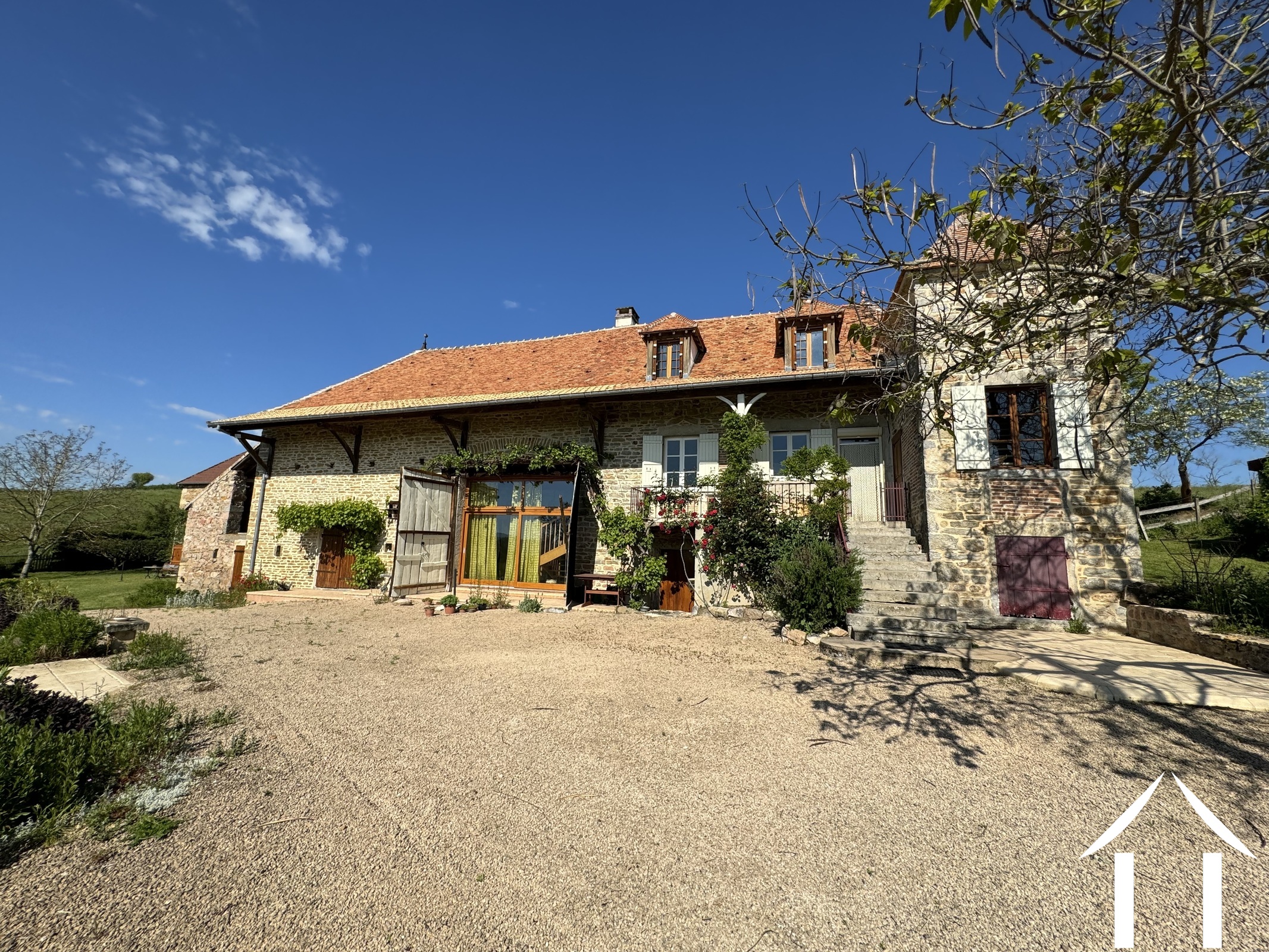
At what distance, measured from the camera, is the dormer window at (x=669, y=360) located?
11.1 metres

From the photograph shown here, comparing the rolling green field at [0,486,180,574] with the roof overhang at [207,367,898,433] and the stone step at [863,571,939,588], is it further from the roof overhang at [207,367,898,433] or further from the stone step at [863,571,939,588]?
the stone step at [863,571,939,588]

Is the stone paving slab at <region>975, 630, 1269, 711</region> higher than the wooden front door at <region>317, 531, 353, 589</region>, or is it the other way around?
the wooden front door at <region>317, 531, 353, 589</region>

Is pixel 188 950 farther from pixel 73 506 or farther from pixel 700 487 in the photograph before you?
pixel 73 506

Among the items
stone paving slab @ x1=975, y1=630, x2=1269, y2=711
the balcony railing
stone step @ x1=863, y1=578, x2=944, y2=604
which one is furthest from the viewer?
the balcony railing

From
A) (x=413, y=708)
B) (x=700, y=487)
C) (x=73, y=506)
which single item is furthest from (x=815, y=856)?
(x=73, y=506)

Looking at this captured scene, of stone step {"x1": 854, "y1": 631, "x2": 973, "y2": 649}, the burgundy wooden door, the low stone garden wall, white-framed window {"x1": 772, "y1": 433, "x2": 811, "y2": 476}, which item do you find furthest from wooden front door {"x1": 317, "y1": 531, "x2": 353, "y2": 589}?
the low stone garden wall

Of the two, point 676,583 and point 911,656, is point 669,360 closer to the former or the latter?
point 676,583

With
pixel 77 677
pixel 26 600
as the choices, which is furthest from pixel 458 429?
pixel 77 677

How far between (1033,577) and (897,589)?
8.05 feet

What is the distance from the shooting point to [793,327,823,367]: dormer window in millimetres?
10359

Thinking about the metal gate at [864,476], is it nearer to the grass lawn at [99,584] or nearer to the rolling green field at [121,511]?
the grass lawn at [99,584]

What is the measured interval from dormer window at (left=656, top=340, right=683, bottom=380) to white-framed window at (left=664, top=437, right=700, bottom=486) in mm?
1437

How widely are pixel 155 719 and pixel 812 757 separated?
453 cm

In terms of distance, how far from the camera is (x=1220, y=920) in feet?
7.10
